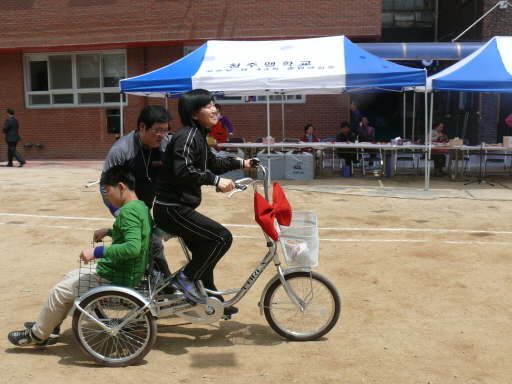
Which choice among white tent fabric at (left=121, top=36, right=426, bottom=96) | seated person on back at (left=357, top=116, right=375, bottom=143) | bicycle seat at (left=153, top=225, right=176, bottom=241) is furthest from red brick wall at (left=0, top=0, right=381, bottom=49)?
bicycle seat at (left=153, top=225, right=176, bottom=241)

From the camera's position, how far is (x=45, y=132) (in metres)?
19.8

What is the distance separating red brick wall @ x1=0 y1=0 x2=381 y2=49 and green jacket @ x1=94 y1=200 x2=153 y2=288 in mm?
14637

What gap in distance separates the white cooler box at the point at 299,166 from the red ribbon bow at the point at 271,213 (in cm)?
950

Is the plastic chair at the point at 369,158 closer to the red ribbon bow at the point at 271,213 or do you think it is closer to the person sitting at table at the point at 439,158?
the person sitting at table at the point at 439,158

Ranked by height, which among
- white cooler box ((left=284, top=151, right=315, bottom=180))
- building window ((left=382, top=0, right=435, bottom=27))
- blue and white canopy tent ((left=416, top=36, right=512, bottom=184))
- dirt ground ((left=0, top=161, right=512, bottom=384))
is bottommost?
dirt ground ((left=0, top=161, right=512, bottom=384))

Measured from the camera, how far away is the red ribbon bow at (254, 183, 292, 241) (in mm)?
3979

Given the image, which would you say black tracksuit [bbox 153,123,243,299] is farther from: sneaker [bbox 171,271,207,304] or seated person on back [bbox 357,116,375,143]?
seated person on back [bbox 357,116,375,143]

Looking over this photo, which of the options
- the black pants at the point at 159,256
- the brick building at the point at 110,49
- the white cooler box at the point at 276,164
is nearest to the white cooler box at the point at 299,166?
the white cooler box at the point at 276,164

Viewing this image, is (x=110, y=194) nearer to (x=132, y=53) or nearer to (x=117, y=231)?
(x=117, y=231)

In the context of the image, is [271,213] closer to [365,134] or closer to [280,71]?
[280,71]

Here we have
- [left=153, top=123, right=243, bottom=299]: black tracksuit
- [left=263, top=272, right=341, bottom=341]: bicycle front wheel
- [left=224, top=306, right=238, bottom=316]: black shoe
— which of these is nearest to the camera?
[left=153, top=123, right=243, bottom=299]: black tracksuit

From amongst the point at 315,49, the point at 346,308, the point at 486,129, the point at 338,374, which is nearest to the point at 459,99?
the point at 486,129

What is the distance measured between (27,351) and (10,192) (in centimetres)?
816

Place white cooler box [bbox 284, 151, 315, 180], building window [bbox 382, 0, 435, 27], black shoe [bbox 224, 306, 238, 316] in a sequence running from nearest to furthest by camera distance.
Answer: black shoe [bbox 224, 306, 238, 316], white cooler box [bbox 284, 151, 315, 180], building window [bbox 382, 0, 435, 27]
